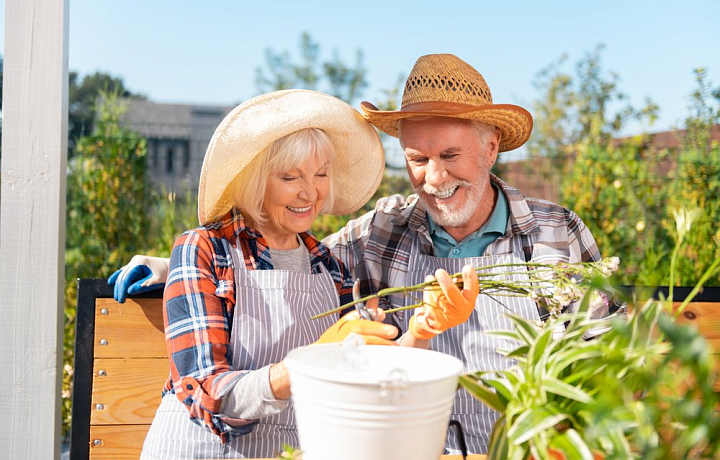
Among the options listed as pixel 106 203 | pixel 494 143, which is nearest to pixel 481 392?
pixel 494 143

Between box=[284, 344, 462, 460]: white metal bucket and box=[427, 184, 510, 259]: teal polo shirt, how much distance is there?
1347mm

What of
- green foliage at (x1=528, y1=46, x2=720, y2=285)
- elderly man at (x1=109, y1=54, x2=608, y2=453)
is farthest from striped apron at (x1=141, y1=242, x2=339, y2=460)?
Result: green foliage at (x1=528, y1=46, x2=720, y2=285)

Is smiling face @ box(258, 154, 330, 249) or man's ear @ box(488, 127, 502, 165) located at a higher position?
man's ear @ box(488, 127, 502, 165)

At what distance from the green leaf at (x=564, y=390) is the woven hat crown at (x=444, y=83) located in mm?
1410

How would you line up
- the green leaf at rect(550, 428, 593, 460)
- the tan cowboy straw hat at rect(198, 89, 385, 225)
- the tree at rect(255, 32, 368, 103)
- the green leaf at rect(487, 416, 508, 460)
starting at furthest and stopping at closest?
the tree at rect(255, 32, 368, 103)
the tan cowboy straw hat at rect(198, 89, 385, 225)
the green leaf at rect(487, 416, 508, 460)
the green leaf at rect(550, 428, 593, 460)

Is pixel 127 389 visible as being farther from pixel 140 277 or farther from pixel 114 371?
pixel 140 277

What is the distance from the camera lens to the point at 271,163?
1818mm

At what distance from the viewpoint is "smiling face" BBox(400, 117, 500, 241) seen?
2156 mm

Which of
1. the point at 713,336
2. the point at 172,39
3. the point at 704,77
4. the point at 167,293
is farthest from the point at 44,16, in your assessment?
the point at 172,39

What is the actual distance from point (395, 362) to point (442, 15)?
9995mm

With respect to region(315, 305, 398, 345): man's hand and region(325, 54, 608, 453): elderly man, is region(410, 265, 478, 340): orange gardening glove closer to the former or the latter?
region(315, 305, 398, 345): man's hand

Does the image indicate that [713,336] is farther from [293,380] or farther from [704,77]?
[704,77]

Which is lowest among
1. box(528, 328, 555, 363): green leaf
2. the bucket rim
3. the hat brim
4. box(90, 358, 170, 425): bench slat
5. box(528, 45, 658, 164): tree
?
box(90, 358, 170, 425): bench slat

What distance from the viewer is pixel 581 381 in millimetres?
857
